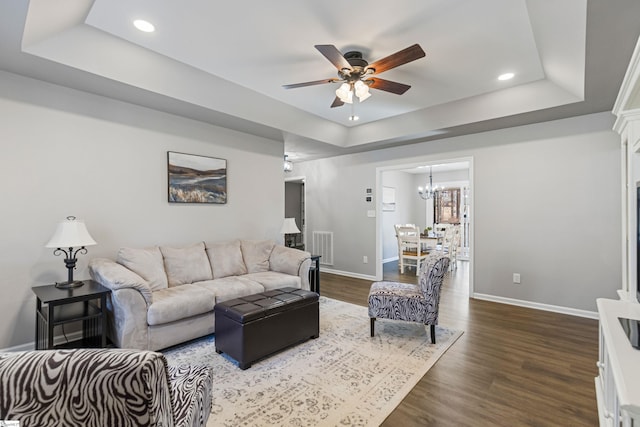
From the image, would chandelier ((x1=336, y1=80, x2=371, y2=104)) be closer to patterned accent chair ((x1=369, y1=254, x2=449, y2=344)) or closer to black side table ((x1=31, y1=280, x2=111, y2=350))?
patterned accent chair ((x1=369, y1=254, x2=449, y2=344))

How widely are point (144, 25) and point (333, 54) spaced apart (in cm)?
155

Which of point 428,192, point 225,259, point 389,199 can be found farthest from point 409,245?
point 225,259

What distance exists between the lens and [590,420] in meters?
1.82

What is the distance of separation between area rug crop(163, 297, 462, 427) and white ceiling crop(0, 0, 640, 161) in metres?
2.61

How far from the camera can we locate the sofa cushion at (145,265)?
2.96 meters

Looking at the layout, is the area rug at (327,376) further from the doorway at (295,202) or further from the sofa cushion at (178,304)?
the doorway at (295,202)

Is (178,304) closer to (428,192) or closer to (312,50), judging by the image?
(312,50)

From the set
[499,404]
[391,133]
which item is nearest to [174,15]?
[391,133]

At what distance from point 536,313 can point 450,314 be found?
1064 millimetres

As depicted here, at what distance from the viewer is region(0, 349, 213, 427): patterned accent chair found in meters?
0.72

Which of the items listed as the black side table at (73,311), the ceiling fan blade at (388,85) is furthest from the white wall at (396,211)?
the black side table at (73,311)

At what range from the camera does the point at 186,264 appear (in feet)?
11.1

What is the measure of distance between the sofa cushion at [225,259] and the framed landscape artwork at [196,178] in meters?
0.64

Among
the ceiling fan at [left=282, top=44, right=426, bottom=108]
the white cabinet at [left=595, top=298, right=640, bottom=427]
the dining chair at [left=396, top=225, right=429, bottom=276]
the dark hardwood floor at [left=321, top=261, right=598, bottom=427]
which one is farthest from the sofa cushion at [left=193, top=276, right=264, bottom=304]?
the dining chair at [left=396, top=225, right=429, bottom=276]
